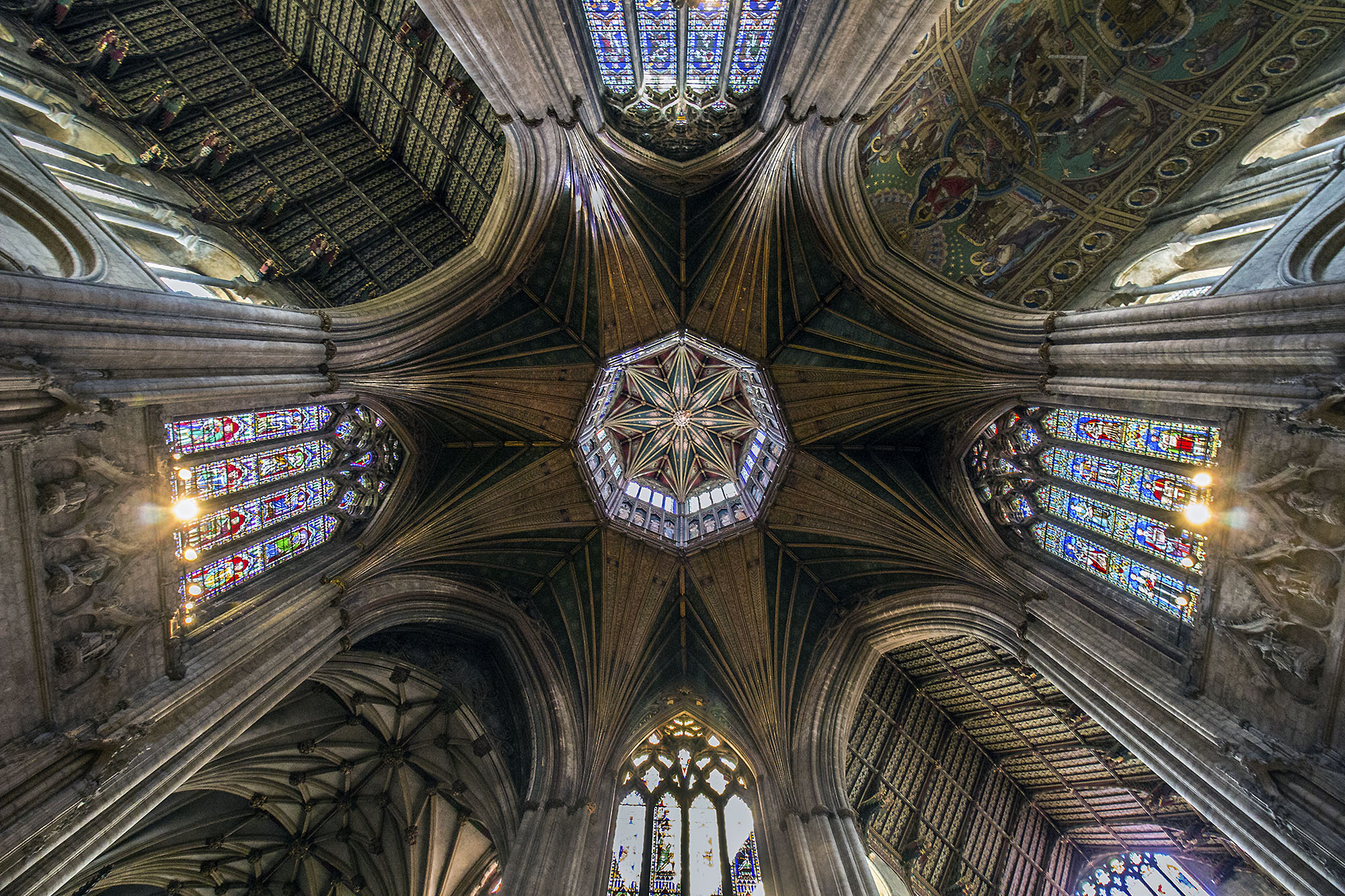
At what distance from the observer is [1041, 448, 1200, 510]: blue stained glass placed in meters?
8.74

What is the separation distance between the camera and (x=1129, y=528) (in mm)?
9805

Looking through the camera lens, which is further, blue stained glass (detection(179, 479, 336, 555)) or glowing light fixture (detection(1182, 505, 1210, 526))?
blue stained glass (detection(179, 479, 336, 555))

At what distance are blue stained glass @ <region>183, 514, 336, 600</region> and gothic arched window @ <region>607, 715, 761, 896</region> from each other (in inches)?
324

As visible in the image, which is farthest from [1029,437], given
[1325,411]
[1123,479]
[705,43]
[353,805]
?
[353,805]

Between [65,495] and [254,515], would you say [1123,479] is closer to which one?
[254,515]

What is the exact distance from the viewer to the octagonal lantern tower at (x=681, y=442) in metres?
16.6

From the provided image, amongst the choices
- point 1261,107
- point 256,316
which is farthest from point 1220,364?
point 256,316

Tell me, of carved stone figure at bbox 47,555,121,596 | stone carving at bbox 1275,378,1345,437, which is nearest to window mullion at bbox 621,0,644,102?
stone carving at bbox 1275,378,1345,437

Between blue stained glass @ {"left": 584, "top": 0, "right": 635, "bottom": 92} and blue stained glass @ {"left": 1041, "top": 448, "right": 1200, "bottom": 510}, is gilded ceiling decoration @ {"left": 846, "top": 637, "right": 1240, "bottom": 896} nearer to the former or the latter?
blue stained glass @ {"left": 1041, "top": 448, "right": 1200, "bottom": 510}

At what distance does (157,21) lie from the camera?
494 inches

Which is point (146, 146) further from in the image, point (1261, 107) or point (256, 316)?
point (1261, 107)

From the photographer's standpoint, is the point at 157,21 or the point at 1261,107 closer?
the point at 1261,107

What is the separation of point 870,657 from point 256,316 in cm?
1411

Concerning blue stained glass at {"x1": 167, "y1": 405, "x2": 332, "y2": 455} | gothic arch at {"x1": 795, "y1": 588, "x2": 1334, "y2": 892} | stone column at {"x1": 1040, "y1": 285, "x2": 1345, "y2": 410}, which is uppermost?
stone column at {"x1": 1040, "y1": 285, "x2": 1345, "y2": 410}
